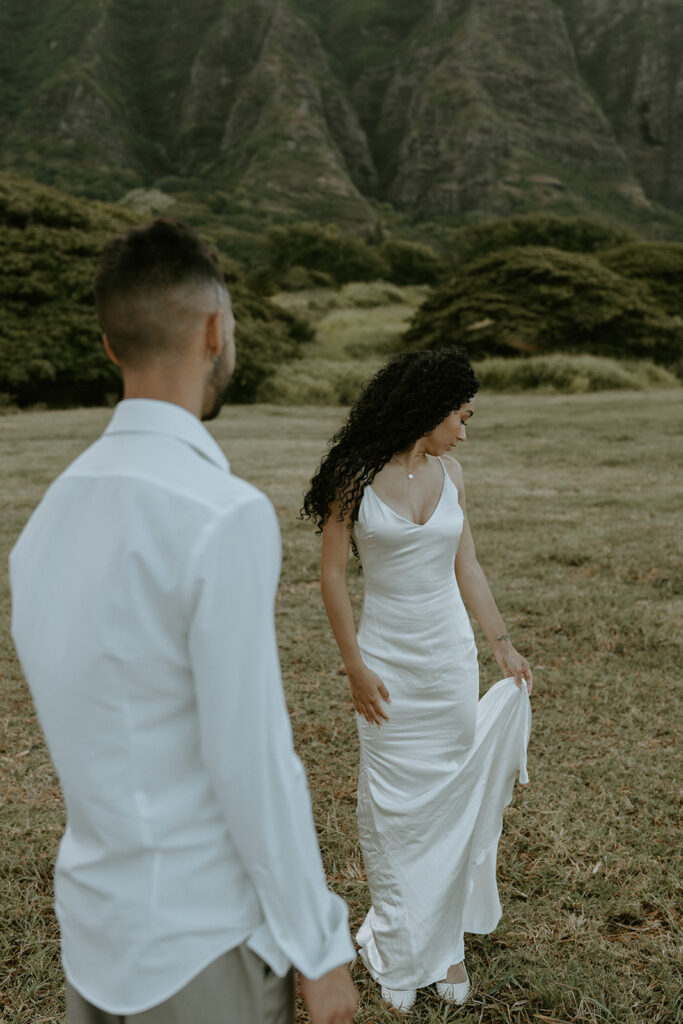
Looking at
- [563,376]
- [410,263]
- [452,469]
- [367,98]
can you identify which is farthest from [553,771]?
[367,98]

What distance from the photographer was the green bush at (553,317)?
2389 cm

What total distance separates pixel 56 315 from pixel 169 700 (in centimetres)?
2201

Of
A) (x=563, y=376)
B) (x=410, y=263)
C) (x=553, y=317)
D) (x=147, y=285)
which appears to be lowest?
(x=410, y=263)

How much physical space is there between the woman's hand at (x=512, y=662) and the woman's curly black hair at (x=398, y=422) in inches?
28.0

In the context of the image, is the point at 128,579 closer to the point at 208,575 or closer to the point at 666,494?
the point at 208,575

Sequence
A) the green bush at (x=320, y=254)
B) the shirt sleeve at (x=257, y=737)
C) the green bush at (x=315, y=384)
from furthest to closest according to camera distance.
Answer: the green bush at (x=320, y=254)
the green bush at (x=315, y=384)
the shirt sleeve at (x=257, y=737)

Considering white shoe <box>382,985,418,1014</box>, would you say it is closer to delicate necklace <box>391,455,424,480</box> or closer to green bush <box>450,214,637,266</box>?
delicate necklace <box>391,455,424,480</box>

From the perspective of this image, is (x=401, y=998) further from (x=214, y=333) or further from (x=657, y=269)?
(x=657, y=269)

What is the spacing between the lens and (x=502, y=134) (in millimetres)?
67000

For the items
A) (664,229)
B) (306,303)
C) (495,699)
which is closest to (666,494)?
(495,699)

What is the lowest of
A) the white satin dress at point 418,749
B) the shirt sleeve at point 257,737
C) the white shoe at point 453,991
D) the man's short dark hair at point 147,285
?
the white shoe at point 453,991

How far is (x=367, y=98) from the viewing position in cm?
8038

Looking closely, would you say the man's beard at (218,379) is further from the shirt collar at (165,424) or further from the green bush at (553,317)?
the green bush at (553,317)

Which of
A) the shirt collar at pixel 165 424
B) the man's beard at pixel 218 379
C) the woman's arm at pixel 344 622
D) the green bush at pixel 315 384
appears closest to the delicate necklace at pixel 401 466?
the woman's arm at pixel 344 622
